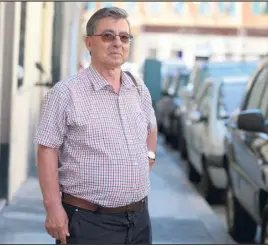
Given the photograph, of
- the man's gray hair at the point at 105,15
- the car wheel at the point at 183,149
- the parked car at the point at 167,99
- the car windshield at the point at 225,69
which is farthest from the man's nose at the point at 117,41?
the parked car at the point at 167,99

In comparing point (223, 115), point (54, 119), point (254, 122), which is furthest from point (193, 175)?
point (54, 119)

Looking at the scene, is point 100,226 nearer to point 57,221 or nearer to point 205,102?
point 57,221

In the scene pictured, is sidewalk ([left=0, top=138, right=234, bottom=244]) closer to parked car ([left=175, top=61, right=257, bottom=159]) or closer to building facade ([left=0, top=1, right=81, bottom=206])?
building facade ([left=0, top=1, right=81, bottom=206])

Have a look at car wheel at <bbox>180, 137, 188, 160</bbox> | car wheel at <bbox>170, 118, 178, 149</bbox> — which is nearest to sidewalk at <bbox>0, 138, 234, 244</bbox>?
car wheel at <bbox>180, 137, 188, 160</bbox>

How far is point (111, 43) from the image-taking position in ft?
13.3

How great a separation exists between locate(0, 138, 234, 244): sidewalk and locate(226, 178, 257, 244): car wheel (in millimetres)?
186

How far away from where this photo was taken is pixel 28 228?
26.3 feet

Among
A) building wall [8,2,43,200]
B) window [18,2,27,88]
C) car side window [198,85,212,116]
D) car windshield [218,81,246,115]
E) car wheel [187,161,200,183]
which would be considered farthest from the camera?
car wheel [187,161,200,183]

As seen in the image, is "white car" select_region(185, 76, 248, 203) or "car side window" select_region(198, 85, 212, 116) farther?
"car side window" select_region(198, 85, 212, 116)

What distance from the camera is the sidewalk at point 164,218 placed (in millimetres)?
7838

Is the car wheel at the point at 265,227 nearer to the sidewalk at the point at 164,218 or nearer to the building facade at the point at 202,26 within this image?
the sidewalk at the point at 164,218

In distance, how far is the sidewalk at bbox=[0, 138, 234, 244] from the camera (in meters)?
7.84

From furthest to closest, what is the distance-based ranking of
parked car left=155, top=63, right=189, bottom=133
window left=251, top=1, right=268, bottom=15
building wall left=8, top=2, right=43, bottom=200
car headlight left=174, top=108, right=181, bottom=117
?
window left=251, top=1, right=268, bottom=15, parked car left=155, top=63, right=189, bottom=133, car headlight left=174, top=108, right=181, bottom=117, building wall left=8, top=2, right=43, bottom=200

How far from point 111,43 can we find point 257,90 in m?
4.10
